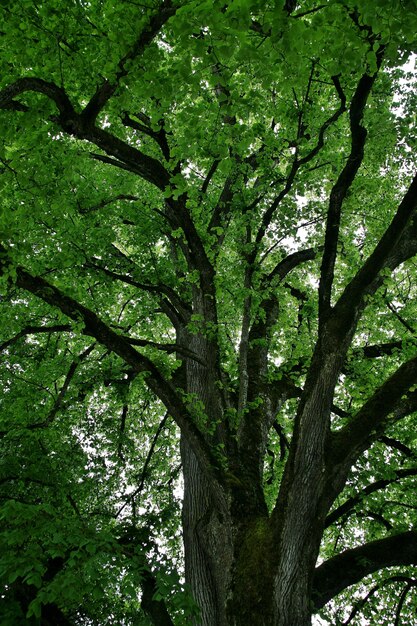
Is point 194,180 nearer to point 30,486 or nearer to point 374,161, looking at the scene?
point 374,161

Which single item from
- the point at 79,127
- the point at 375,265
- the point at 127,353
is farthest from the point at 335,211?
the point at 79,127

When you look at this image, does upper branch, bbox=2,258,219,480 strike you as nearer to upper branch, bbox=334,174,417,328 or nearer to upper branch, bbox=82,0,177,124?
upper branch, bbox=82,0,177,124

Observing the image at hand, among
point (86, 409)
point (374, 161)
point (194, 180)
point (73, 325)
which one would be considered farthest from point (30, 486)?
point (374, 161)

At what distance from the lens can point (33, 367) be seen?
9.09m

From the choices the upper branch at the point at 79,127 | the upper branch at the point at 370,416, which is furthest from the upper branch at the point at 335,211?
the upper branch at the point at 79,127

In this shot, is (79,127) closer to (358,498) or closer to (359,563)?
(359,563)

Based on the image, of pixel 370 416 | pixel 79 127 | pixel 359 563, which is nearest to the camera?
pixel 370 416

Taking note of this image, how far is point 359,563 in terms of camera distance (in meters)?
5.20

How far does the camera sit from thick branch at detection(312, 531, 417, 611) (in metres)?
5.17

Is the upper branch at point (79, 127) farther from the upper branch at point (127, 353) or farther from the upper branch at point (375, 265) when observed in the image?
the upper branch at point (375, 265)

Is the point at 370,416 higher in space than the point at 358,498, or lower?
lower

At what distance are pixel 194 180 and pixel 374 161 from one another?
134 inches

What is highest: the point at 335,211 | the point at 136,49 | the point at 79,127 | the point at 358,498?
the point at 136,49

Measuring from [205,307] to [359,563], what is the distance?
350 centimetres
